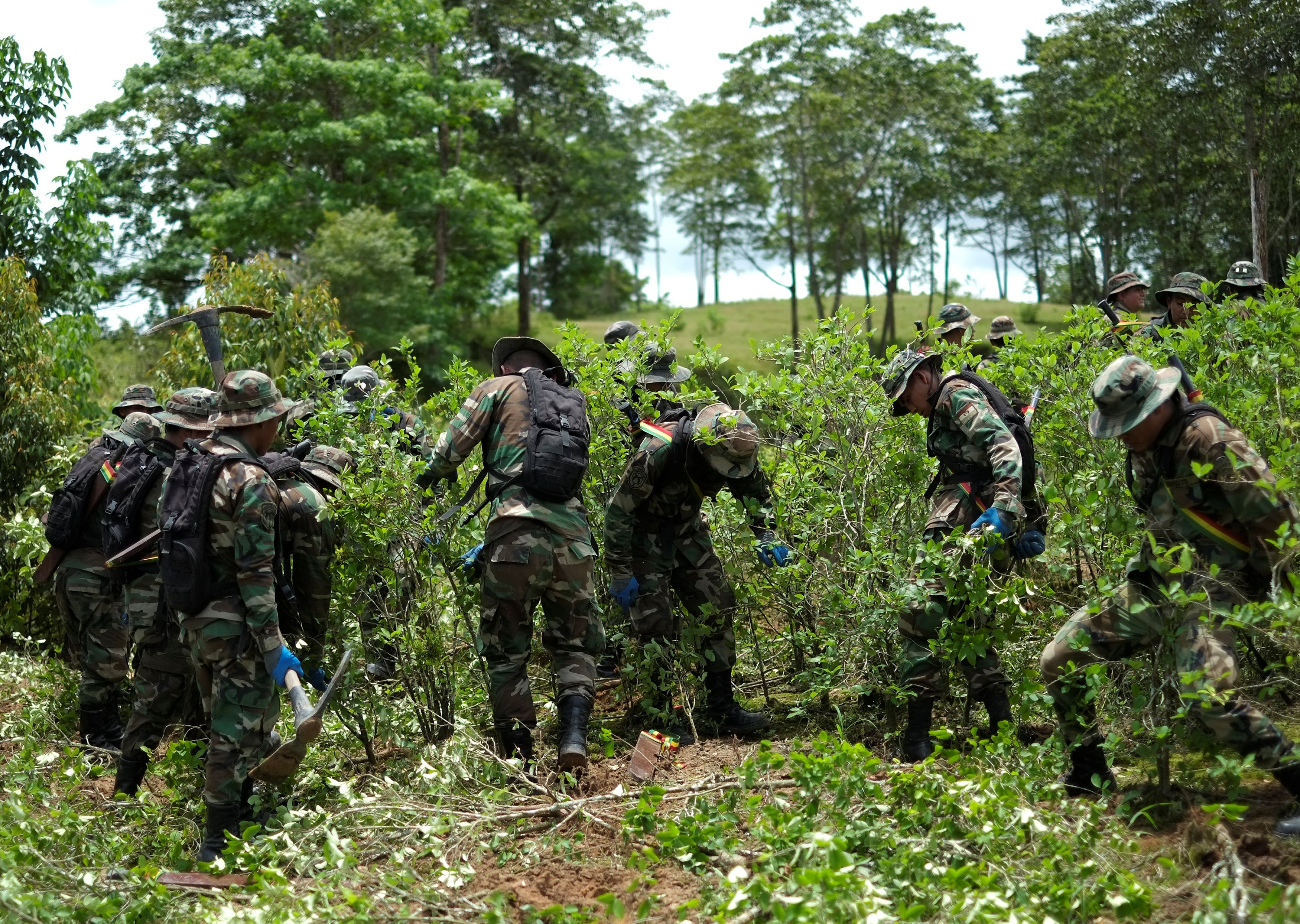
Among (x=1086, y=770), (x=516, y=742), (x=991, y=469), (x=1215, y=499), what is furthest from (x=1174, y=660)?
(x=516, y=742)

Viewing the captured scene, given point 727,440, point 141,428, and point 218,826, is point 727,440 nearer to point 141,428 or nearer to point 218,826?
point 218,826

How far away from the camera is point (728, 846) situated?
3.91 metres

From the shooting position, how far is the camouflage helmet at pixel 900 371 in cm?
529

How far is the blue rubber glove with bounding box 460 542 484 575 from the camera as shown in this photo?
17.4 ft

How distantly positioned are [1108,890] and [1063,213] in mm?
37614

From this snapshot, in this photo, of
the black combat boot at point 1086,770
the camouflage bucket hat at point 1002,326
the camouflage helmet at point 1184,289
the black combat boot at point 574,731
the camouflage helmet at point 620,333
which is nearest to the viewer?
the black combat boot at point 1086,770

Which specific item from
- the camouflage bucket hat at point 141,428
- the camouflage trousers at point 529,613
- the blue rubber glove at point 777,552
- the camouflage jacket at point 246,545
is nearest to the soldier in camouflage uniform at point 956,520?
the blue rubber glove at point 777,552

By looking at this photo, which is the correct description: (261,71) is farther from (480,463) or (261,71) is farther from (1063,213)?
(1063,213)

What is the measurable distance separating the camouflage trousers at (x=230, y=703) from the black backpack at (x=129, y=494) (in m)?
1.26

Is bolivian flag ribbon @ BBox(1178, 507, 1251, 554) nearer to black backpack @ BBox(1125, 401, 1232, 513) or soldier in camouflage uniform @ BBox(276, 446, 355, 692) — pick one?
black backpack @ BBox(1125, 401, 1232, 513)

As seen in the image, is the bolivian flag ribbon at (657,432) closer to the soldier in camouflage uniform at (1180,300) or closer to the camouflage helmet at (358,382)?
the camouflage helmet at (358,382)

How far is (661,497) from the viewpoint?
5754 mm

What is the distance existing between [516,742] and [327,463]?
185cm

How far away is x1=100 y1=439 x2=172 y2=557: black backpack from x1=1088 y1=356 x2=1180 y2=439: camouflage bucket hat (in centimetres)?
450
